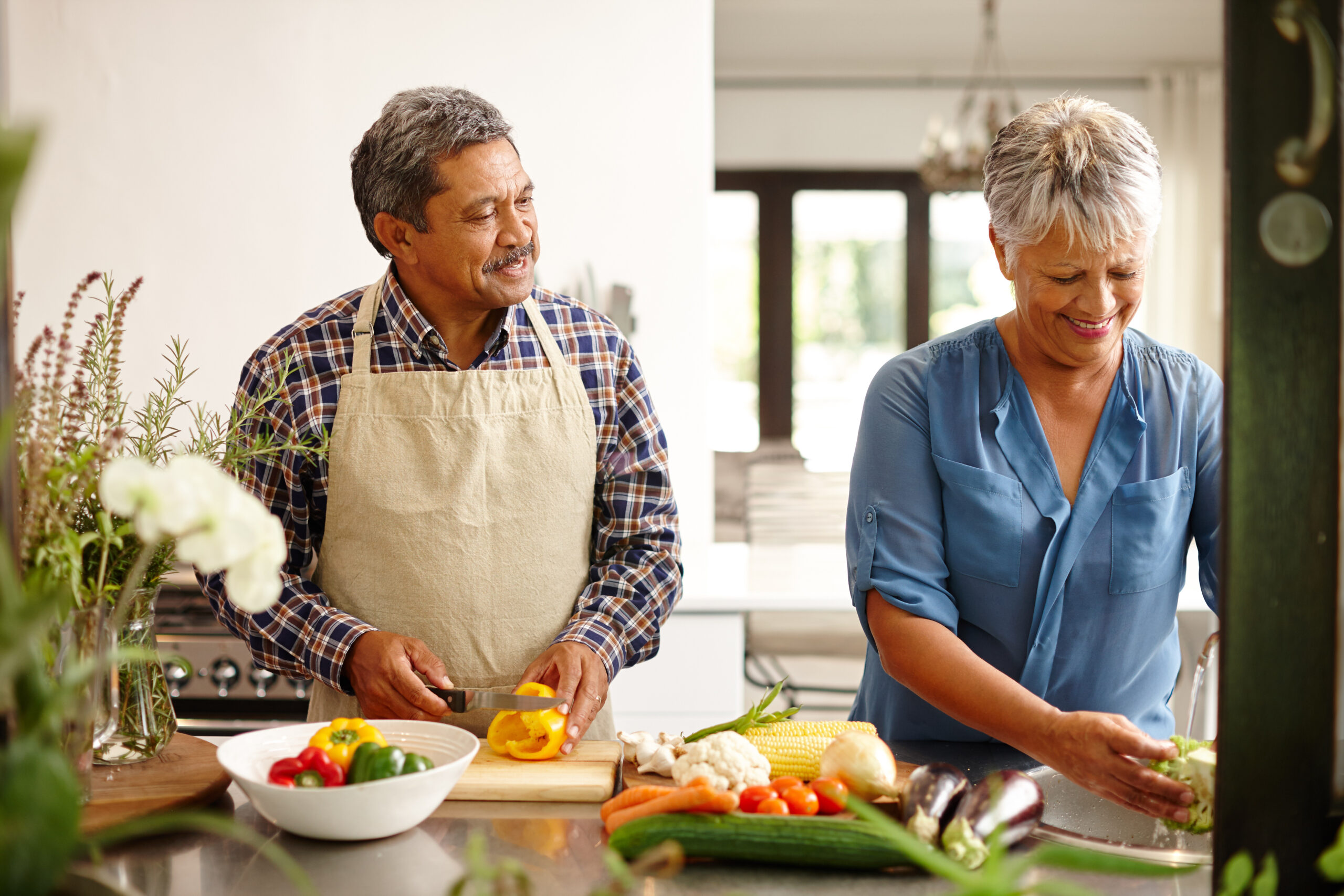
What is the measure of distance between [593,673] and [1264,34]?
113 centimetres

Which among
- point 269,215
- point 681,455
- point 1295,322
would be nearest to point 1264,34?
point 1295,322

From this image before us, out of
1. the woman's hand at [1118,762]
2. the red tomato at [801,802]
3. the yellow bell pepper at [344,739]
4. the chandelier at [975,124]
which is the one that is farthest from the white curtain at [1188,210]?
the yellow bell pepper at [344,739]

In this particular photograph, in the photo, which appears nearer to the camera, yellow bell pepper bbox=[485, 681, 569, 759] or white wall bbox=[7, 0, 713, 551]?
yellow bell pepper bbox=[485, 681, 569, 759]

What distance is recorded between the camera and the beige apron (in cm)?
163

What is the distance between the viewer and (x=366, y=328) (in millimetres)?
1674

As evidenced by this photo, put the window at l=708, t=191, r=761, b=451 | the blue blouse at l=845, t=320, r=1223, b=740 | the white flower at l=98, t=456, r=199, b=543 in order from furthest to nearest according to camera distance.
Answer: the window at l=708, t=191, r=761, b=451 → the blue blouse at l=845, t=320, r=1223, b=740 → the white flower at l=98, t=456, r=199, b=543

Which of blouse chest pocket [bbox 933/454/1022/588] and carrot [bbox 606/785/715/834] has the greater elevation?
blouse chest pocket [bbox 933/454/1022/588]

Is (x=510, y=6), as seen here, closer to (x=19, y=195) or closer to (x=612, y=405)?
(x=612, y=405)

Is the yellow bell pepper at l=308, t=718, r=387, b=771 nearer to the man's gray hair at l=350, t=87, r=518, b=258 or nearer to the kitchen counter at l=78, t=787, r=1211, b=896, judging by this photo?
the kitchen counter at l=78, t=787, r=1211, b=896

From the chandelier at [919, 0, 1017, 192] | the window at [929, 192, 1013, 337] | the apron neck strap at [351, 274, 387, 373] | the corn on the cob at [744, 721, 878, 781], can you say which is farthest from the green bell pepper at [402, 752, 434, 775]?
the window at [929, 192, 1013, 337]

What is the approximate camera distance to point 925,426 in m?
1.49

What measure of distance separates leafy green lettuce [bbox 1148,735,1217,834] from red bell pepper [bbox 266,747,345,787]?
33.2 inches

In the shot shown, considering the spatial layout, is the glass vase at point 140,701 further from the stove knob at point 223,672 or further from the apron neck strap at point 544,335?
the stove knob at point 223,672

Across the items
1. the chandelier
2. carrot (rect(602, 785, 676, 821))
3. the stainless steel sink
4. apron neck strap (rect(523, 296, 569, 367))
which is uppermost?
the chandelier
